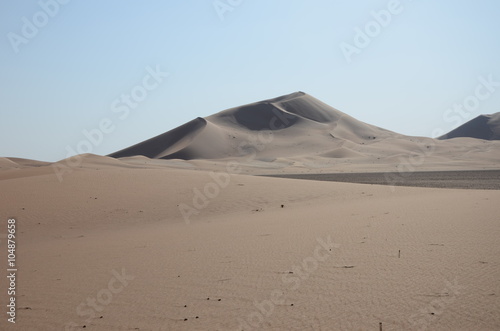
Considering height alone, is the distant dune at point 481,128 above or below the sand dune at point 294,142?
below

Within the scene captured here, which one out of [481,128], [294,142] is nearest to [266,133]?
[294,142]

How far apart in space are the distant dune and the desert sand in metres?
125

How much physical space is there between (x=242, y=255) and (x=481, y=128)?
475ft

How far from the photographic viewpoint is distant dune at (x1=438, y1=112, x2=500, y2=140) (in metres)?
131

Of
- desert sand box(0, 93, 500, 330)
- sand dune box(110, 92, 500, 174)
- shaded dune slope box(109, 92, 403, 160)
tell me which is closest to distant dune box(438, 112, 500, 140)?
shaded dune slope box(109, 92, 403, 160)

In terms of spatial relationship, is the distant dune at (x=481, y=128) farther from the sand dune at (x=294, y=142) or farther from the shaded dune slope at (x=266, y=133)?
the sand dune at (x=294, y=142)

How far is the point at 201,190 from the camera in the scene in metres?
17.5

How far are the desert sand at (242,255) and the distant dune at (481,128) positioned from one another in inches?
4928

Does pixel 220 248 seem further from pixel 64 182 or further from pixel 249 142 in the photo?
pixel 249 142

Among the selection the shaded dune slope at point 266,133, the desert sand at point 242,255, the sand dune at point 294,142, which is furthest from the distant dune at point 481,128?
the desert sand at point 242,255

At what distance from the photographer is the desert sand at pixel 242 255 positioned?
201 inches

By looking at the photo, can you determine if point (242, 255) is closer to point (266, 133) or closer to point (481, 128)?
point (266, 133)

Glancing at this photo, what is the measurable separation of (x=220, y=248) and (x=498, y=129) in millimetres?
139904

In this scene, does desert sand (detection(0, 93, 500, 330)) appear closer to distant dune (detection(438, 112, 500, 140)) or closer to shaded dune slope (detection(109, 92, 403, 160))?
shaded dune slope (detection(109, 92, 403, 160))
